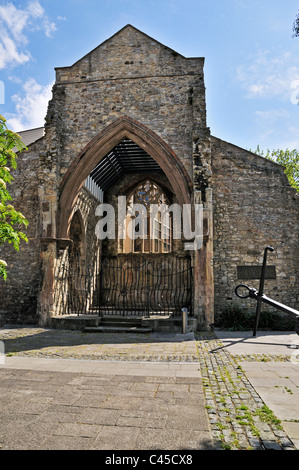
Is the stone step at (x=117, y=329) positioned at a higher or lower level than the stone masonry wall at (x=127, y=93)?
lower

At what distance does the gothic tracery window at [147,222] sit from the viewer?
13742 mm

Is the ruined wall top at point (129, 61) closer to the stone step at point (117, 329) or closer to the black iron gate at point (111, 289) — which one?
the black iron gate at point (111, 289)

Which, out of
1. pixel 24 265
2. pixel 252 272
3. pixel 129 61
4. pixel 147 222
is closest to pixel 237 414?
pixel 252 272

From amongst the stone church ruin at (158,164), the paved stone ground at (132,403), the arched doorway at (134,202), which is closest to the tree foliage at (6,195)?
the paved stone ground at (132,403)

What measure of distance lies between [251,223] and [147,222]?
5026 millimetres

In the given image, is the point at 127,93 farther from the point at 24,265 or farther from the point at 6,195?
the point at 6,195

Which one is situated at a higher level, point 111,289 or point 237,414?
point 111,289

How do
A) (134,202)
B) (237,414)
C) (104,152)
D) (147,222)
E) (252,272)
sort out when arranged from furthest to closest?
(134,202)
(147,222)
(104,152)
(252,272)
(237,414)

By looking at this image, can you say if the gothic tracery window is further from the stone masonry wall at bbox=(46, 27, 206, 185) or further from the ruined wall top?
the ruined wall top

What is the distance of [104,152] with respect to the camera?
9.85 meters

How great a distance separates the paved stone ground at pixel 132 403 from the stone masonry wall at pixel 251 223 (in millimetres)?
4457

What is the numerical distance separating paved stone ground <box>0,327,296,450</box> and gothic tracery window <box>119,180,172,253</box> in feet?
27.3

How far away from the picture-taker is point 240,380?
3.82 m

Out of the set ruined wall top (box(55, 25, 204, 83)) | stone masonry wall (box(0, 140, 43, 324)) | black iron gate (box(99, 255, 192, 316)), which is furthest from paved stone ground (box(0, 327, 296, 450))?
ruined wall top (box(55, 25, 204, 83))
